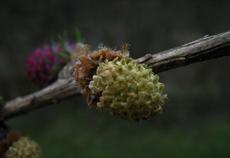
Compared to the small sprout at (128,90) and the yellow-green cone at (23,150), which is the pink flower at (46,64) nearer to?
the yellow-green cone at (23,150)

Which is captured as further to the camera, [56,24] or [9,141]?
[56,24]

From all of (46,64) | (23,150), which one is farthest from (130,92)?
(46,64)

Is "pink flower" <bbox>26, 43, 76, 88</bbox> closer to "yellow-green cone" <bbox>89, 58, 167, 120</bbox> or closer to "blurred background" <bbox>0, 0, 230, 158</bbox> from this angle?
"yellow-green cone" <bbox>89, 58, 167, 120</bbox>

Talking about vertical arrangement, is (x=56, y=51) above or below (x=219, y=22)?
below

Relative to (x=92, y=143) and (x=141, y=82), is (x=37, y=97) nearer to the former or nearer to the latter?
(x=141, y=82)

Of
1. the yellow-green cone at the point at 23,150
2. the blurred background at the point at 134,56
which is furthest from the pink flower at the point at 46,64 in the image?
the blurred background at the point at 134,56

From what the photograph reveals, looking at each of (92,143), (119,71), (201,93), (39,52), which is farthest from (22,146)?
(201,93)
